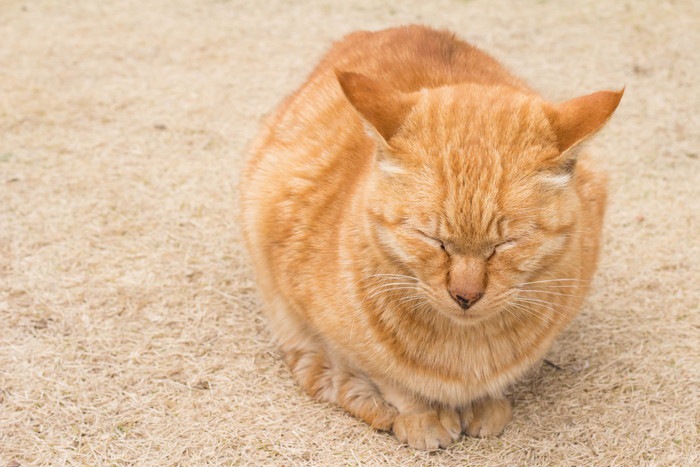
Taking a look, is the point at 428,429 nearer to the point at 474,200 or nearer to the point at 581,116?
the point at 474,200

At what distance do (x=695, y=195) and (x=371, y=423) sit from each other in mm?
2661

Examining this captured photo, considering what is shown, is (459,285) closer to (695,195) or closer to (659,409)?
(659,409)

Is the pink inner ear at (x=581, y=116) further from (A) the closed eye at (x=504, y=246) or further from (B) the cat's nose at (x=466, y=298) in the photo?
(B) the cat's nose at (x=466, y=298)

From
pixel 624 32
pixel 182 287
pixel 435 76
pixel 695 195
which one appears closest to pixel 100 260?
pixel 182 287

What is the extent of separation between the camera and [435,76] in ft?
9.65

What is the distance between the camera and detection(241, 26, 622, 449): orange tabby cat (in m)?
2.14

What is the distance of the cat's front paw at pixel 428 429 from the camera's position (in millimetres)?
2715

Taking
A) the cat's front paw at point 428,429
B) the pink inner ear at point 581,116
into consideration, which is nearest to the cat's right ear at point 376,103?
the pink inner ear at point 581,116

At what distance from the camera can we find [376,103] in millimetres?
2195

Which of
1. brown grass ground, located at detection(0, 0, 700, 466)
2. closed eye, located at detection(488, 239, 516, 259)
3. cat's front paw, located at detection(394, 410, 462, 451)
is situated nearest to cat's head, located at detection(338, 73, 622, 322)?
closed eye, located at detection(488, 239, 516, 259)

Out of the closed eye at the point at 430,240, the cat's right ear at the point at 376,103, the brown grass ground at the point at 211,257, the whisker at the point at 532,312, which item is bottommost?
the brown grass ground at the point at 211,257

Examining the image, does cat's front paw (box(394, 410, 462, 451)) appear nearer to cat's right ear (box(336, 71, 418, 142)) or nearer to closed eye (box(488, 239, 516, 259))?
closed eye (box(488, 239, 516, 259))

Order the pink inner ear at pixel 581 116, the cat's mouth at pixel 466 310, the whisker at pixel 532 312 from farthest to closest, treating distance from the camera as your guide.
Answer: the whisker at pixel 532 312 → the cat's mouth at pixel 466 310 → the pink inner ear at pixel 581 116

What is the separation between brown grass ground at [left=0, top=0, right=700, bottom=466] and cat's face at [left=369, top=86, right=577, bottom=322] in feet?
2.88
